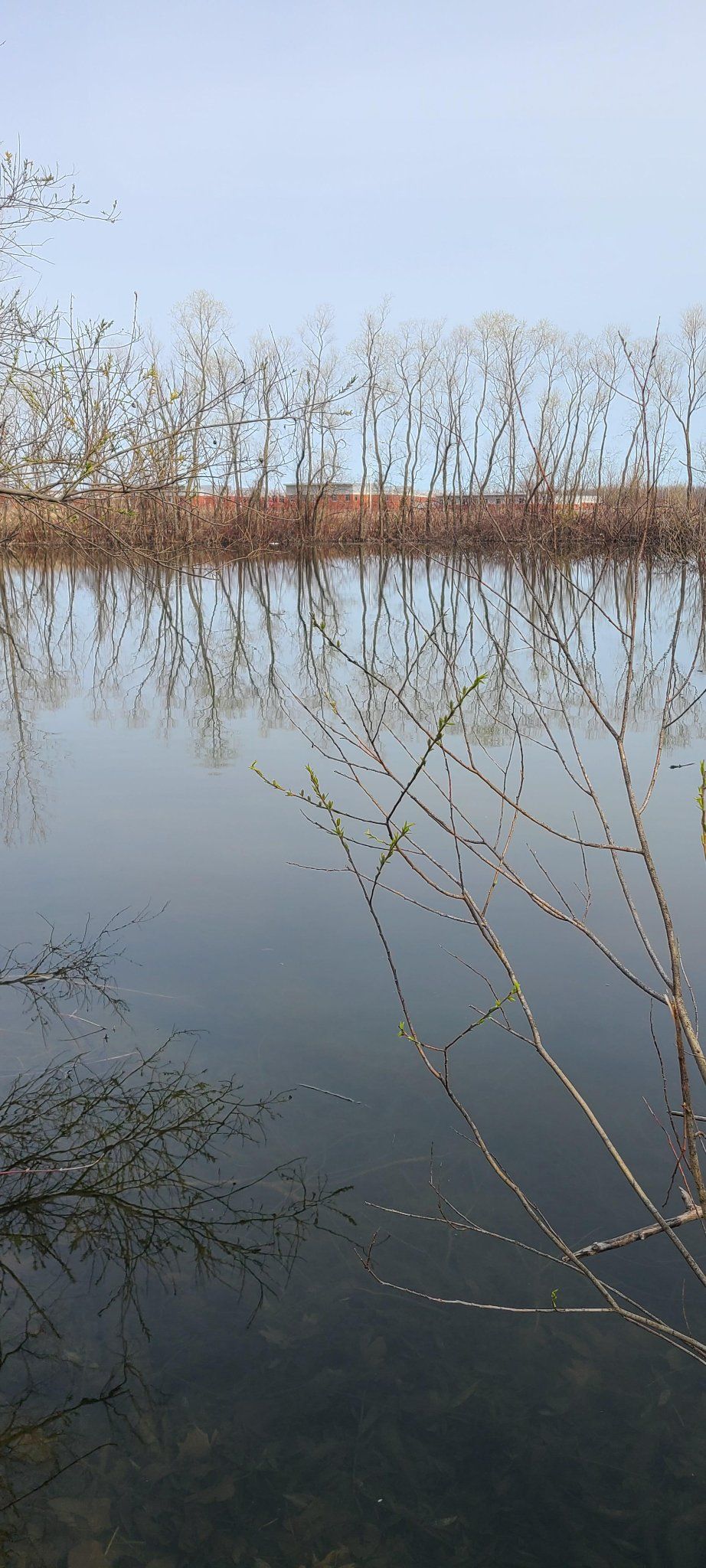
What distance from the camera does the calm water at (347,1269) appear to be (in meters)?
1.99

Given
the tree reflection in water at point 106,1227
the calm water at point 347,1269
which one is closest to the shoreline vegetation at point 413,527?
the calm water at point 347,1269

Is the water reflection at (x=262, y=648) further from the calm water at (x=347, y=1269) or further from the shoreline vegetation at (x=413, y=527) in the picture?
the shoreline vegetation at (x=413, y=527)

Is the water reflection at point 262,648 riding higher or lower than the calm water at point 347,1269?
higher

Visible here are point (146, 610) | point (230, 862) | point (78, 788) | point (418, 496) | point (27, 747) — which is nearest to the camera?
point (230, 862)

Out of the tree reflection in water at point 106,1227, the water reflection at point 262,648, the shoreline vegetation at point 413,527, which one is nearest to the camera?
the tree reflection in water at point 106,1227

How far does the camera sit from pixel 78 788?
276 inches

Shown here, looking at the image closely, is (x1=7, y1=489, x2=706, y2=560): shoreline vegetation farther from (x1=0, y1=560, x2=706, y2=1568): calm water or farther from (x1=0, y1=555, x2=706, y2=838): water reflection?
(x1=0, y1=560, x2=706, y2=1568): calm water

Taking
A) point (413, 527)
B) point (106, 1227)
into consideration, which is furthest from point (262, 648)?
point (413, 527)

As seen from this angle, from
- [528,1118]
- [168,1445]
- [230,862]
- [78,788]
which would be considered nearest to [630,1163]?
[528,1118]

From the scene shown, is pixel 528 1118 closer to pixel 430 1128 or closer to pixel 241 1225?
pixel 430 1128

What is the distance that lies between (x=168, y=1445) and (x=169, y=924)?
8.65 feet

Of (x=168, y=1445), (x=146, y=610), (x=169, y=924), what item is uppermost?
(x=146, y=610)

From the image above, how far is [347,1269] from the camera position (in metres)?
2.60

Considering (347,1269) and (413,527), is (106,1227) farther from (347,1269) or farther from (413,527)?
(413,527)
